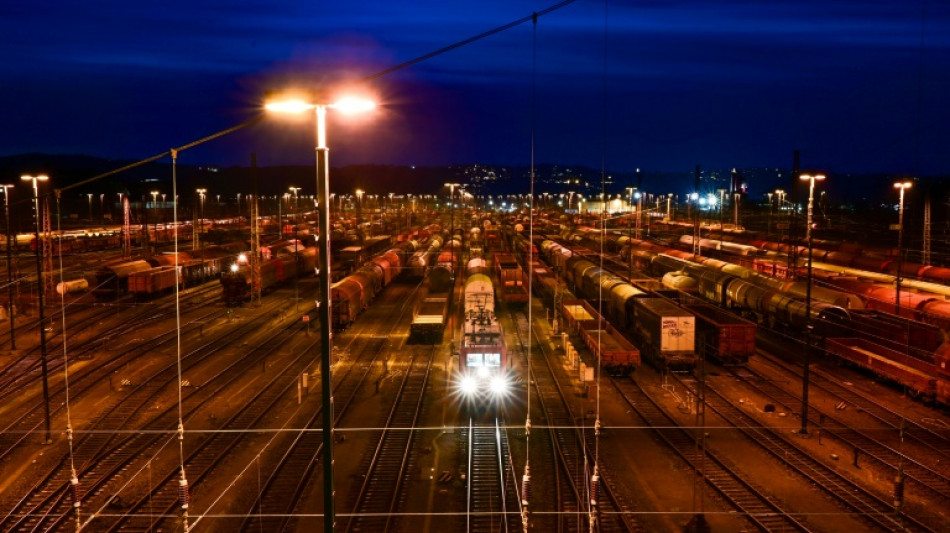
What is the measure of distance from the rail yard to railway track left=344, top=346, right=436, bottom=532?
0.09 m

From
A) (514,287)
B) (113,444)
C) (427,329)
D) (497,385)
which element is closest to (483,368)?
(497,385)

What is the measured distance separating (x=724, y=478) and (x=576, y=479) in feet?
13.1

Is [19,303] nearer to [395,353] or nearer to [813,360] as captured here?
[395,353]

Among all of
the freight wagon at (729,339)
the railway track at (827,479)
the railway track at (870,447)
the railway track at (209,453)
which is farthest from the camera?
the freight wagon at (729,339)

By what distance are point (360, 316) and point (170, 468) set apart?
24.6m

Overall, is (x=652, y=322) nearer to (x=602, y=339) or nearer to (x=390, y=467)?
(x=602, y=339)

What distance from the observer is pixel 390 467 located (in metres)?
19.0

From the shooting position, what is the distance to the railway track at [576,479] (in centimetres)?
1563

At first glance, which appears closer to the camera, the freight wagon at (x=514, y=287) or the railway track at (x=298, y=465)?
the railway track at (x=298, y=465)

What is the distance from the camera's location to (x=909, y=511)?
53.4 feet

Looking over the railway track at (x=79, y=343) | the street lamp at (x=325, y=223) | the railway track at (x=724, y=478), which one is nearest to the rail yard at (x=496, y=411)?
the railway track at (x=724, y=478)

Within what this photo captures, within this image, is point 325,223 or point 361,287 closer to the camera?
point 325,223

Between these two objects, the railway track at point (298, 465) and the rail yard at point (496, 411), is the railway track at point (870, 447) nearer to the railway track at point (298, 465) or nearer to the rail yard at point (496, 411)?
the rail yard at point (496, 411)

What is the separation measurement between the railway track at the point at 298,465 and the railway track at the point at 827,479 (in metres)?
13.0
